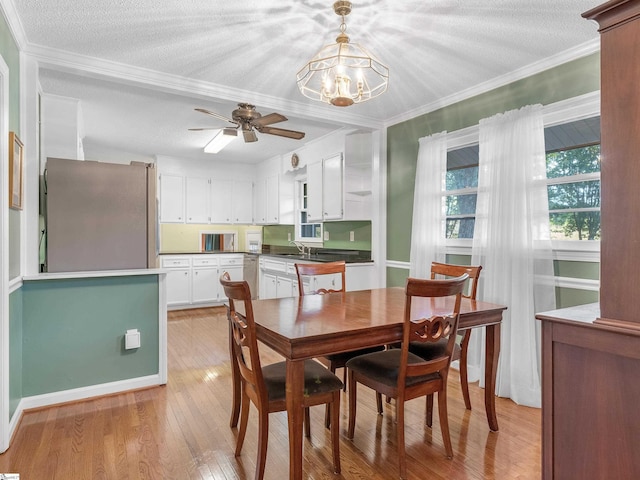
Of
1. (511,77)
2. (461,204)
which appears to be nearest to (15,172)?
(461,204)

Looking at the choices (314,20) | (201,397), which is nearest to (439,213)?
(314,20)

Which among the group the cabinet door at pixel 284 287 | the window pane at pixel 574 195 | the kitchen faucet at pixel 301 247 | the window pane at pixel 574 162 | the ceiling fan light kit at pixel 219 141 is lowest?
the cabinet door at pixel 284 287

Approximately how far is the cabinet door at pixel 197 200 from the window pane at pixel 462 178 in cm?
412

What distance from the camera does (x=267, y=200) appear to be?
6.46 m

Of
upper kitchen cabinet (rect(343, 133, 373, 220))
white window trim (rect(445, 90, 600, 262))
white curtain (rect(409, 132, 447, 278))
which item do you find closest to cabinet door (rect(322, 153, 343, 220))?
upper kitchen cabinet (rect(343, 133, 373, 220))

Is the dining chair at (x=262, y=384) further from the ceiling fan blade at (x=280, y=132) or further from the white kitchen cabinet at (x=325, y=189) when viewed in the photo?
the white kitchen cabinet at (x=325, y=189)

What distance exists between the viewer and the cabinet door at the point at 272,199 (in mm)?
6160

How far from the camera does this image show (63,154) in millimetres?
3381

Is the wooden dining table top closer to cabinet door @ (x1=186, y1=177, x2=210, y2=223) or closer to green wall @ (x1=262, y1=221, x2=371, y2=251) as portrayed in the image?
green wall @ (x1=262, y1=221, x2=371, y2=251)

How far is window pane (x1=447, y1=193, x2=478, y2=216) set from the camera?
11.3 ft

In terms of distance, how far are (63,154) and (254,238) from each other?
396cm

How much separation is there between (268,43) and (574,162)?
7.52 feet

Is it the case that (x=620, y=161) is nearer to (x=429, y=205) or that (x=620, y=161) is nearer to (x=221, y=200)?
(x=429, y=205)

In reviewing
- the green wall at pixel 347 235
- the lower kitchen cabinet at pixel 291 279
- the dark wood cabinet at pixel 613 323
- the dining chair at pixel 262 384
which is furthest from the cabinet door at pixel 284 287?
the dark wood cabinet at pixel 613 323
